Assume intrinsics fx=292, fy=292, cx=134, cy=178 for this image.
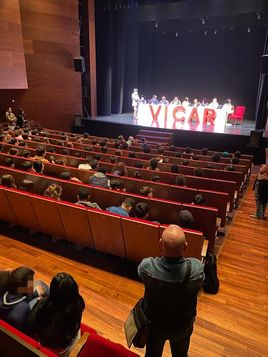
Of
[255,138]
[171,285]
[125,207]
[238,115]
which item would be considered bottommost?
[255,138]

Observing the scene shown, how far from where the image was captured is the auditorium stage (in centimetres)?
876

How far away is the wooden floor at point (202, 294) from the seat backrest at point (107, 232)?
16 centimetres

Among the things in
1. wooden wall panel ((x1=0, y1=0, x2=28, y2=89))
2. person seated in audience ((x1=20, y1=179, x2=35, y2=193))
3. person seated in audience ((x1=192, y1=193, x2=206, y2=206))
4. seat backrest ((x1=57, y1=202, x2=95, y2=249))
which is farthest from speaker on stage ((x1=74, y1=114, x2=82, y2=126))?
person seated in audience ((x1=192, y1=193, x2=206, y2=206))

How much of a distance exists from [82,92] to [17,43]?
10.1ft

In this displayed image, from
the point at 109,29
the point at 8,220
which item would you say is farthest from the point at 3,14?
the point at 8,220

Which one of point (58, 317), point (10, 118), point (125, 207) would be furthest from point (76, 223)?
point (10, 118)

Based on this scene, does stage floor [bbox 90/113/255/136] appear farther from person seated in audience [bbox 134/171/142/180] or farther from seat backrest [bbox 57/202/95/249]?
seat backrest [bbox 57/202/95/249]

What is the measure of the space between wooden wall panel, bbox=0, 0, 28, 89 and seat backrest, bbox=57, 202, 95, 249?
21.8 ft

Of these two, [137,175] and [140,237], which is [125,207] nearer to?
[140,237]

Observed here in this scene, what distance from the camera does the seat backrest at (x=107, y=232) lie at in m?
2.85

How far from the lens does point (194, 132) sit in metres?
9.05

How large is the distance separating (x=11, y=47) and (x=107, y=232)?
7.75 metres

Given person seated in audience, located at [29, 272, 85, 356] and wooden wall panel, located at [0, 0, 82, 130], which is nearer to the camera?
person seated in audience, located at [29, 272, 85, 356]

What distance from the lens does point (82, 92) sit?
Answer: 11.3 m
